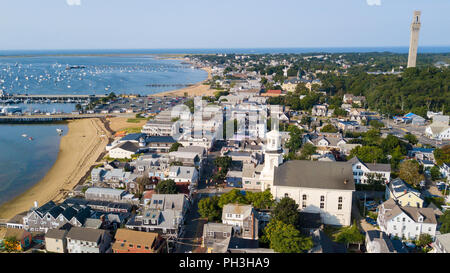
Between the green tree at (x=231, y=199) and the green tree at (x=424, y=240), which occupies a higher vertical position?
the green tree at (x=231, y=199)

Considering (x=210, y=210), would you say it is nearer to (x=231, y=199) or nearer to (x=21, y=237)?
(x=231, y=199)

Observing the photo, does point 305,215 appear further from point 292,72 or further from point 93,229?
point 292,72

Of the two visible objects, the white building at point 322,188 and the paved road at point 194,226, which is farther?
Answer: the white building at point 322,188

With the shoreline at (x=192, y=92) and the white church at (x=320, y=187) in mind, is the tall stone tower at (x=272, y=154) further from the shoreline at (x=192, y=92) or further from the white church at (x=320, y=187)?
the shoreline at (x=192, y=92)

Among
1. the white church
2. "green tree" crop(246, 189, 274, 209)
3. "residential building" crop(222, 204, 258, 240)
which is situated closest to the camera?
"residential building" crop(222, 204, 258, 240)

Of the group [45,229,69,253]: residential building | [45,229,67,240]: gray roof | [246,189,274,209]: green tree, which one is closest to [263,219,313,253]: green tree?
[246,189,274,209]: green tree

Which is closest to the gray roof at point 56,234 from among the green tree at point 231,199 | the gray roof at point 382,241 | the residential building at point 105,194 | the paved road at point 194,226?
the residential building at point 105,194

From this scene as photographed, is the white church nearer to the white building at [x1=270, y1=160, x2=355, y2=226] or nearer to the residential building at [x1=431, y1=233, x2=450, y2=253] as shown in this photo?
the white building at [x1=270, y1=160, x2=355, y2=226]

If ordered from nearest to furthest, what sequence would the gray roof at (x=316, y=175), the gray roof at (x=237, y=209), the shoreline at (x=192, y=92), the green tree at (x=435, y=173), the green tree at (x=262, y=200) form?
the gray roof at (x=237, y=209)
the gray roof at (x=316, y=175)
the green tree at (x=262, y=200)
the green tree at (x=435, y=173)
the shoreline at (x=192, y=92)
